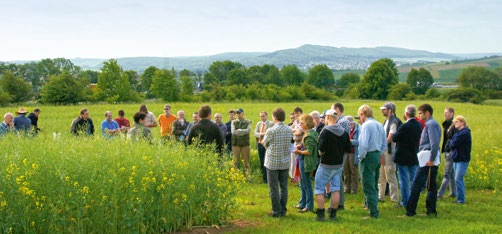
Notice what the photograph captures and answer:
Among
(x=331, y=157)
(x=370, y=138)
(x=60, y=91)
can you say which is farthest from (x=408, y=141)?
(x=60, y=91)

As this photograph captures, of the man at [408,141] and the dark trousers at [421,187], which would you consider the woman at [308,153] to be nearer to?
the man at [408,141]

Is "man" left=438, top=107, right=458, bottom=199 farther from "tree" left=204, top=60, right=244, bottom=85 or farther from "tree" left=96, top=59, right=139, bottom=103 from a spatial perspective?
"tree" left=204, top=60, right=244, bottom=85

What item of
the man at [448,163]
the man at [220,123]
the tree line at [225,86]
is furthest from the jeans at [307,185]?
the tree line at [225,86]

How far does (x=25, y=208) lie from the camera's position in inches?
240

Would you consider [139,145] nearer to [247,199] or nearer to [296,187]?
[247,199]

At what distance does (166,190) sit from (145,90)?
114 meters

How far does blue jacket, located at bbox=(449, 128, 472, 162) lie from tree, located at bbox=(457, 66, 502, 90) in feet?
350

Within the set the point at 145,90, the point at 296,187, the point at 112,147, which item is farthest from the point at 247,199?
the point at 145,90

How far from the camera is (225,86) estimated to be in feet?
316

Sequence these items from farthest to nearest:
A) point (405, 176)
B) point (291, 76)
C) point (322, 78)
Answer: point (291, 76), point (322, 78), point (405, 176)

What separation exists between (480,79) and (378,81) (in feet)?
104

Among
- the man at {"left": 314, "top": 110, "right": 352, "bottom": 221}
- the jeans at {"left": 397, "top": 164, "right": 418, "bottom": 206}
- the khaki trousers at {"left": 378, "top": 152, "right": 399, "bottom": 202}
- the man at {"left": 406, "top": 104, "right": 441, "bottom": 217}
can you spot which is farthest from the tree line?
the man at {"left": 314, "top": 110, "right": 352, "bottom": 221}

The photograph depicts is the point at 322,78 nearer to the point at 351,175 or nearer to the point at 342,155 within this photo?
the point at 351,175

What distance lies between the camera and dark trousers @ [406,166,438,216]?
343 inches
